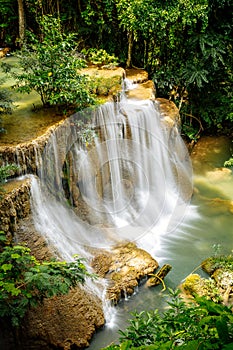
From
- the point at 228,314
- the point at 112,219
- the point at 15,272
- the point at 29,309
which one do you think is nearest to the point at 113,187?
the point at 112,219

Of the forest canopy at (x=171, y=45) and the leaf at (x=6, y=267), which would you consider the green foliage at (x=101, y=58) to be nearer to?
the forest canopy at (x=171, y=45)


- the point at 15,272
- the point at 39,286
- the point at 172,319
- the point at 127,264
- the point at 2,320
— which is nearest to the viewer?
the point at 172,319

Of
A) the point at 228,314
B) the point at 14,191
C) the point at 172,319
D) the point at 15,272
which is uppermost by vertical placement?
the point at 228,314

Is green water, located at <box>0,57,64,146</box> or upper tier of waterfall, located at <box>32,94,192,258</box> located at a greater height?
green water, located at <box>0,57,64,146</box>

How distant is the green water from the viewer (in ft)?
21.5

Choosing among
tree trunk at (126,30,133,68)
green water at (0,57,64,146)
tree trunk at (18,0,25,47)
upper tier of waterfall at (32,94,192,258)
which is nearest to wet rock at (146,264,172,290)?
upper tier of waterfall at (32,94,192,258)

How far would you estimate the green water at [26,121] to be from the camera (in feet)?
21.5

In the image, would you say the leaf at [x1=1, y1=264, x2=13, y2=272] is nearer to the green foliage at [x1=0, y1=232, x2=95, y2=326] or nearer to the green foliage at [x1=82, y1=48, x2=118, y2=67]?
the green foliage at [x1=0, y1=232, x2=95, y2=326]

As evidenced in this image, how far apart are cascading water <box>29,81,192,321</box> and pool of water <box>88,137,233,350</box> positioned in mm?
276

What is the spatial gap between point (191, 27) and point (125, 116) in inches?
144

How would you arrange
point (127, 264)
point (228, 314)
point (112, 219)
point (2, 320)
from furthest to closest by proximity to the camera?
point (112, 219)
point (127, 264)
point (2, 320)
point (228, 314)

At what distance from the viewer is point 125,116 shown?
8172mm

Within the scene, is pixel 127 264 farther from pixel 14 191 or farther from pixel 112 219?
pixel 14 191

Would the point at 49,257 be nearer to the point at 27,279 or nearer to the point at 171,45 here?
the point at 27,279
